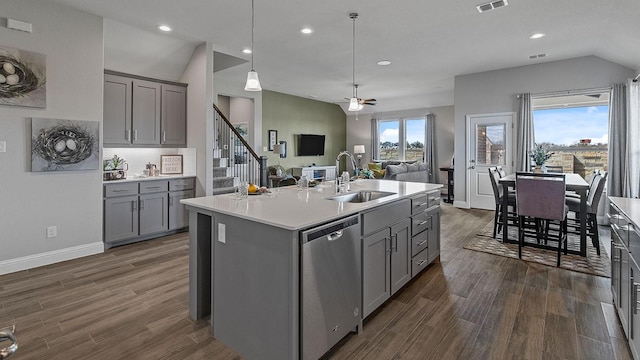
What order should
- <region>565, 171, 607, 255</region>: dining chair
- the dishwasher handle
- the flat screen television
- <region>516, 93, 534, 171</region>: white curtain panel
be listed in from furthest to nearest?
the flat screen television, <region>516, 93, 534, 171</region>: white curtain panel, <region>565, 171, 607, 255</region>: dining chair, the dishwasher handle

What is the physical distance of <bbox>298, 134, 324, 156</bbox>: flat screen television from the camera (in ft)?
33.4

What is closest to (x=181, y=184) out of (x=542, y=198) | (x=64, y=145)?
(x=64, y=145)

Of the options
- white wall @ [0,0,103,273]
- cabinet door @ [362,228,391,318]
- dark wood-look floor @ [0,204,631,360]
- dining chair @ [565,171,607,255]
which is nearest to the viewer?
dark wood-look floor @ [0,204,631,360]

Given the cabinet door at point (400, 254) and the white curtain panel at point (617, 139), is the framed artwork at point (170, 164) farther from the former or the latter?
the white curtain panel at point (617, 139)

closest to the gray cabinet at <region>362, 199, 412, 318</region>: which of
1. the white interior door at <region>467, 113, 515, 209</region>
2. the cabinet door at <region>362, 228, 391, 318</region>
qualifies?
the cabinet door at <region>362, 228, 391, 318</region>

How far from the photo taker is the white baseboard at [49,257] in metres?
3.44

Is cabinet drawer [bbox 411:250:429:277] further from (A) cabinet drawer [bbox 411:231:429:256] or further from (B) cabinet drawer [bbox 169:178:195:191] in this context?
(B) cabinet drawer [bbox 169:178:195:191]

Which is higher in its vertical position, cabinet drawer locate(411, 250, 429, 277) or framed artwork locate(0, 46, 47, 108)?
framed artwork locate(0, 46, 47, 108)

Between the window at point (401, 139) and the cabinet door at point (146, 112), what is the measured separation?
7.95 metres

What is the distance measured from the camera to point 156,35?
15.3ft

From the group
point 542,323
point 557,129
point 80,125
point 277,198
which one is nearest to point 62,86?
point 80,125

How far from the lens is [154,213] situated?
477cm

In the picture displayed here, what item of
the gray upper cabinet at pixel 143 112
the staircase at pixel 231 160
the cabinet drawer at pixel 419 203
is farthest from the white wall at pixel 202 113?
the cabinet drawer at pixel 419 203

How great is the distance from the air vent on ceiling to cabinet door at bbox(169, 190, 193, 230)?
4800 millimetres
